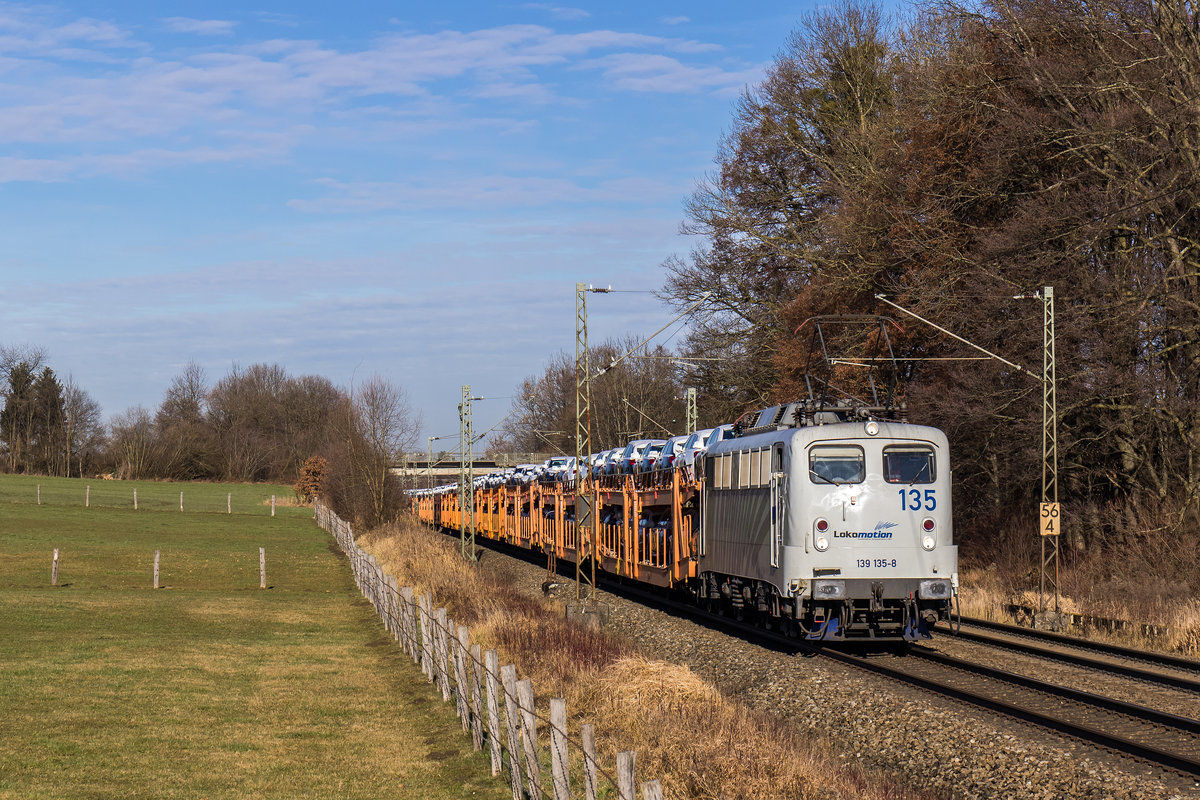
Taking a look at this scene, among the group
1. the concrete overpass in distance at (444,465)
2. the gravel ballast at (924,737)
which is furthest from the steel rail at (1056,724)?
the concrete overpass in distance at (444,465)

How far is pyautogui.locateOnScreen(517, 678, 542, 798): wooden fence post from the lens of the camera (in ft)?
33.2

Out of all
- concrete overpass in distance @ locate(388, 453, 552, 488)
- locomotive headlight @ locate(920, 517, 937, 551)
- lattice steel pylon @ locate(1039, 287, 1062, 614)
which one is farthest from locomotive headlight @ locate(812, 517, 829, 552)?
concrete overpass in distance @ locate(388, 453, 552, 488)

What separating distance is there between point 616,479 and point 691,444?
23.0 ft

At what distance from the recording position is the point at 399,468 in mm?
59844

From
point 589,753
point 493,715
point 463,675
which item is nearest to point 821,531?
point 463,675

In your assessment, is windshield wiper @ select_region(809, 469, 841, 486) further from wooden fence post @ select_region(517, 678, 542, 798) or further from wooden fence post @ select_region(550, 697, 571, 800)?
wooden fence post @ select_region(550, 697, 571, 800)

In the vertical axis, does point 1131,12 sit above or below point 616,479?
above

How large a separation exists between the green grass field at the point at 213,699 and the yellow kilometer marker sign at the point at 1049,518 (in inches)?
520

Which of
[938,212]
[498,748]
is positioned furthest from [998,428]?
[498,748]

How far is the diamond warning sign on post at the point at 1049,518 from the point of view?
81.7 ft

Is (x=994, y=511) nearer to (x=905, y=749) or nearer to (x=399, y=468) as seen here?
(x=905, y=749)

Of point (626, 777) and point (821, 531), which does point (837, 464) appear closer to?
point (821, 531)

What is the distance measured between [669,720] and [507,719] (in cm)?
168

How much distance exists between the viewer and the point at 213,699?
1672 centimetres
